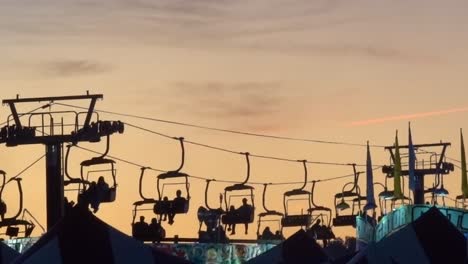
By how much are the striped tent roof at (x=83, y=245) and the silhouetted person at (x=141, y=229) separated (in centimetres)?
2821

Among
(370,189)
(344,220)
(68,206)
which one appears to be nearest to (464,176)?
(370,189)

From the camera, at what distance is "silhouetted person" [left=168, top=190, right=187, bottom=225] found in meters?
69.4

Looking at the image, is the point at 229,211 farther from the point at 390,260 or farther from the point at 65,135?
the point at 390,260

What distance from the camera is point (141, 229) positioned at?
71312mm

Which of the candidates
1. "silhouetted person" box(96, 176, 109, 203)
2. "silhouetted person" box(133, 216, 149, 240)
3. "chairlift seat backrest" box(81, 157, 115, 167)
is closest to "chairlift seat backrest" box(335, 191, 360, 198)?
"silhouetted person" box(133, 216, 149, 240)

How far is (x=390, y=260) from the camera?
44.8 m

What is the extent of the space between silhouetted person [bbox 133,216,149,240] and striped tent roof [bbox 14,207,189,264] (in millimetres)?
28205

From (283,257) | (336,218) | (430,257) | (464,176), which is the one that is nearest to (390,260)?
(430,257)

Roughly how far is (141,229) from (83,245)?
1173 inches

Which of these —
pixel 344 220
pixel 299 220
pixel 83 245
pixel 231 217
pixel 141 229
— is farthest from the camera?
pixel 344 220

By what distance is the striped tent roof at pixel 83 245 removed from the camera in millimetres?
41219

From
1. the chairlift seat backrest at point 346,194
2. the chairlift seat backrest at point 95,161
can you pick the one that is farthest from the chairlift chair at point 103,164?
the chairlift seat backrest at point 346,194

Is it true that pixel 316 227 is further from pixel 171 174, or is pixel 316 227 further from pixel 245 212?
pixel 171 174

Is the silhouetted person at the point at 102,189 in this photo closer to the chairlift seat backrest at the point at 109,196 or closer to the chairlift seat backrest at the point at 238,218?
the chairlift seat backrest at the point at 109,196
